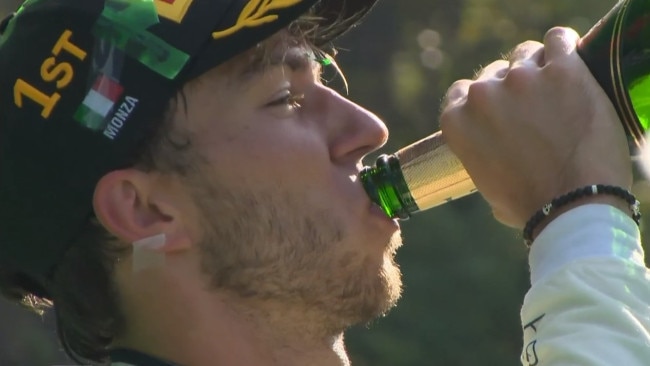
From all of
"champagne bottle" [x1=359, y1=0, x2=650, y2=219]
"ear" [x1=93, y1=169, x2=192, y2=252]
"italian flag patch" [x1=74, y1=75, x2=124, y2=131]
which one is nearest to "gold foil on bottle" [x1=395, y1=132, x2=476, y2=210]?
"champagne bottle" [x1=359, y1=0, x2=650, y2=219]

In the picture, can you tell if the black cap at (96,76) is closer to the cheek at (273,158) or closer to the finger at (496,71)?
the cheek at (273,158)

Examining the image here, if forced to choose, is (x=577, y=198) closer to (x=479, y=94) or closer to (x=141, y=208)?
(x=479, y=94)

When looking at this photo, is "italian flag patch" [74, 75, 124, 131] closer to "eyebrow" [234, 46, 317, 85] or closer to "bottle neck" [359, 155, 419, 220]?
"eyebrow" [234, 46, 317, 85]

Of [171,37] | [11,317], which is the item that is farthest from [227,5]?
[11,317]

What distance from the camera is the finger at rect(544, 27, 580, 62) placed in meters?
1.74

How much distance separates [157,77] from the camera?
1923mm

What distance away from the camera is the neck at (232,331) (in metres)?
1.97

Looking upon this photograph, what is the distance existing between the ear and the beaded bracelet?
56 cm

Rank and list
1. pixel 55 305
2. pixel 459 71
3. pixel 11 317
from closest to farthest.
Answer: pixel 55 305 < pixel 11 317 < pixel 459 71

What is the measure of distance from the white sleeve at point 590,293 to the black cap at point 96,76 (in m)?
0.57

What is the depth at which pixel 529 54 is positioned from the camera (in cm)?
177

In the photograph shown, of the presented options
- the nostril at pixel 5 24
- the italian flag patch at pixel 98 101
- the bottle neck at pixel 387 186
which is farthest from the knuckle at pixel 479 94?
the nostril at pixel 5 24

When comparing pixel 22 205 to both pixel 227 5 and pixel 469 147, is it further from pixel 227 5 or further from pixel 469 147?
pixel 469 147

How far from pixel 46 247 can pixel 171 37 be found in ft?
1.29
